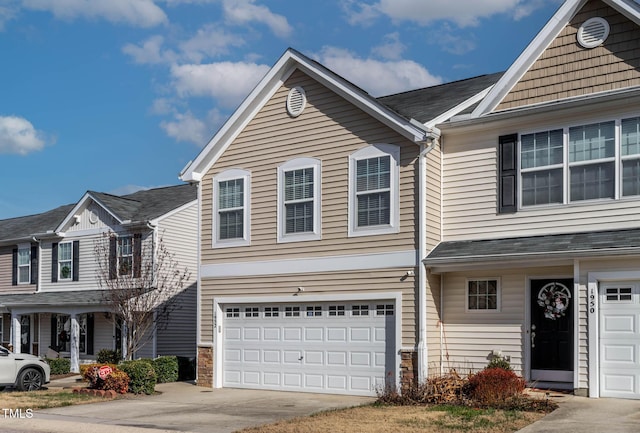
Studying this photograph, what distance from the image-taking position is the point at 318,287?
62.2 ft

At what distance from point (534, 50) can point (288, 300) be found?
27.7ft

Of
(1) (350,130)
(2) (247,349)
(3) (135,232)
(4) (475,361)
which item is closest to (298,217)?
(1) (350,130)

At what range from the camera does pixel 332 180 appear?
1891 cm

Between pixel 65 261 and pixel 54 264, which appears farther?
pixel 54 264

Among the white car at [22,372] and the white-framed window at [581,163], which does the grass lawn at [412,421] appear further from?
the white car at [22,372]

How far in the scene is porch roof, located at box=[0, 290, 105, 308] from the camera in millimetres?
27875

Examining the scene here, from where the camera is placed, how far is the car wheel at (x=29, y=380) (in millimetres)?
20375

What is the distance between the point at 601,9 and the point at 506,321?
7.06 m

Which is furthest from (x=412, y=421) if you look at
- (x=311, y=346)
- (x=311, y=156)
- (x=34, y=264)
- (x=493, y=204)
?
(x=34, y=264)

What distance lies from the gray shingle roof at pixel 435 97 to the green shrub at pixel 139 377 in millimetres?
8980

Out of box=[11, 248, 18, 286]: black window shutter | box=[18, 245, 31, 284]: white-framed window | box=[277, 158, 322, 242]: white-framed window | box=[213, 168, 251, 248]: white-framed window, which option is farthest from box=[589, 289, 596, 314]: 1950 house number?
box=[11, 248, 18, 286]: black window shutter

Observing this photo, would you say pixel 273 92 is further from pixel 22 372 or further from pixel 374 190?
pixel 22 372

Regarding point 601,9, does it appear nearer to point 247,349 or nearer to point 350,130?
point 350,130

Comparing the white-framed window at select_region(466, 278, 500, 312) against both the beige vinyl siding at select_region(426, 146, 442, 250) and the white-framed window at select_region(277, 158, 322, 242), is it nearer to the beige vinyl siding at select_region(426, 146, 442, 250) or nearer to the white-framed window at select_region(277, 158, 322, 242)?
the beige vinyl siding at select_region(426, 146, 442, 250)
